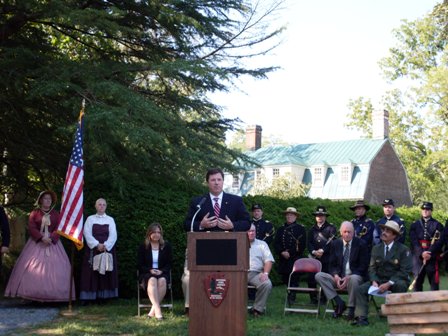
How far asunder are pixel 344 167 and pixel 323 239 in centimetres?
3622

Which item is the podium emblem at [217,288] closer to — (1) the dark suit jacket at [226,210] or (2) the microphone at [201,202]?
(1) the dark suit jacket at [226,210]

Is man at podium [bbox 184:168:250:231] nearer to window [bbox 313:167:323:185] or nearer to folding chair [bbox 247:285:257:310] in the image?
folding chair [bbox 247:285:257:310]

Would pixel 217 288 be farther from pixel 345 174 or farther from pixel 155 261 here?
pixel 345 174

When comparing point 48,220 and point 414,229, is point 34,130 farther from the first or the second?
point 414,229

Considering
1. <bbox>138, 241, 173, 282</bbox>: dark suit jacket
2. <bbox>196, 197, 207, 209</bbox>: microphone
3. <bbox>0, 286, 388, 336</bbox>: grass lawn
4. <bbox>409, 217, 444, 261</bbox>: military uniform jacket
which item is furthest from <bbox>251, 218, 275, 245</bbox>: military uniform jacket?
<bbox>196, 197, 207, 209</bbox>: microphone

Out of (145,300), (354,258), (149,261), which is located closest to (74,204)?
(149,261)

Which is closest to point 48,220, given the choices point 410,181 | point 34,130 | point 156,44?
point 34,130

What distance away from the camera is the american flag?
33.5ft

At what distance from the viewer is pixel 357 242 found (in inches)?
403

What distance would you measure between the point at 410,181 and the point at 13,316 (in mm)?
44014

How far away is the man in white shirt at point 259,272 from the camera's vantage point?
10070 mm

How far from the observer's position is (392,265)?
9.67 metres

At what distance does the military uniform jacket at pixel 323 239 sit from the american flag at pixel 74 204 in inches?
172

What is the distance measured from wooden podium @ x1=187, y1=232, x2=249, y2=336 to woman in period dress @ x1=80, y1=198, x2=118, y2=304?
14.5ft
